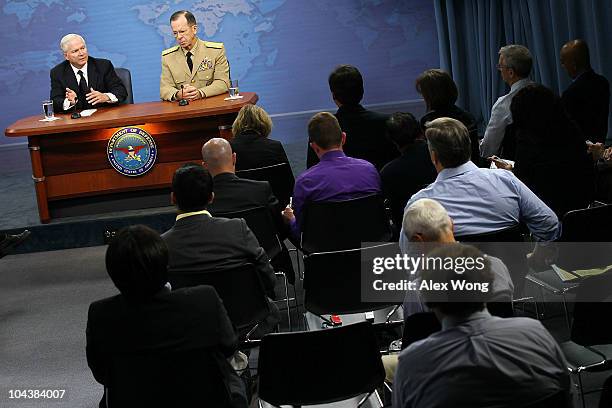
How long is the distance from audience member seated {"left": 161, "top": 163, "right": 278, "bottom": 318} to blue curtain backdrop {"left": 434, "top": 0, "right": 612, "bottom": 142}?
4156mm

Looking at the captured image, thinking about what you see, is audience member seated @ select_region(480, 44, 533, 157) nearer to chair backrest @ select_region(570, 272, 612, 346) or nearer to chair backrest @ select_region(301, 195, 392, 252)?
chair backrest @ select_region(301, 195, 392, 252)

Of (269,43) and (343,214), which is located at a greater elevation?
(269,43)

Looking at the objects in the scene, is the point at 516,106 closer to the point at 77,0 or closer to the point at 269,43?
the point at 269,43

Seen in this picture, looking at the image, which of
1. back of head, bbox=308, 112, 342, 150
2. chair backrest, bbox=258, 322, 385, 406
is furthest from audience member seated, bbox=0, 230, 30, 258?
chair backrest, bbox=258, 322, 385, 406

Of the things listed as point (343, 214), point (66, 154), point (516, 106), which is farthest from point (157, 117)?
point (516, 106)

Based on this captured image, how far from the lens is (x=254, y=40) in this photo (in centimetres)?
962

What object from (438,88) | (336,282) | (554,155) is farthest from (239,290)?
(438,88)

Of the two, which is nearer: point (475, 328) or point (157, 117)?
point (475, 328)

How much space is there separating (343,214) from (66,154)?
3.16 m

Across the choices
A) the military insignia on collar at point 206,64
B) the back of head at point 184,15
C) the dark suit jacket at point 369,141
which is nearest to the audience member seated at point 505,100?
the dark suit jacket at point 369,141

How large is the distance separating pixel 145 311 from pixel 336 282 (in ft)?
4.06

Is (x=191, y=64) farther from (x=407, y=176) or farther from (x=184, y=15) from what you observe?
(x=407, y=176)

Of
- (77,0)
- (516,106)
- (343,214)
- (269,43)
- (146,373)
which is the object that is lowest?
(146,373)

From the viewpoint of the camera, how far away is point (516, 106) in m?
4.74
